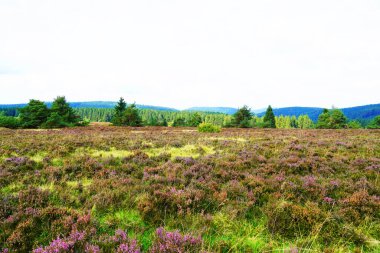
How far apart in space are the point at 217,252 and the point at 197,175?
358 centimetres

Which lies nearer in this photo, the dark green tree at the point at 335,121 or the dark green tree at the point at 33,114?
the dark green tree at the point at 33,114

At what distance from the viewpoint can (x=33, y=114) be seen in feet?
132

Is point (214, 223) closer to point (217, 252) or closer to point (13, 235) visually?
point (217, 252)

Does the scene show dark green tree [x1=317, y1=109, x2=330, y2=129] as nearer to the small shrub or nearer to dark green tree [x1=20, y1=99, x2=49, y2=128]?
the small shrub

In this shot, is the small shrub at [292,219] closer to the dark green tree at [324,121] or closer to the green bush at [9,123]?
the green bush at [9,123]

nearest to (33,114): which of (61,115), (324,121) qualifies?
(61,115)

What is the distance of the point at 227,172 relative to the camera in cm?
664

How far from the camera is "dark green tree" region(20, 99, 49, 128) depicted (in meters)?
40.0

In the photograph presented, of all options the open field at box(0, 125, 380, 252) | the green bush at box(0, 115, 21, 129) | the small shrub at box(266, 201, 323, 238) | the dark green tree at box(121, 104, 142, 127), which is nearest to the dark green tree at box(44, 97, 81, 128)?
the green bush at box(0, 115, 21, 129)

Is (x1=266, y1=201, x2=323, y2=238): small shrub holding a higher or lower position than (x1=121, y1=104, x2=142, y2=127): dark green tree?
lower

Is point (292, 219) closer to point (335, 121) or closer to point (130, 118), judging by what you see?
point (130, 118)

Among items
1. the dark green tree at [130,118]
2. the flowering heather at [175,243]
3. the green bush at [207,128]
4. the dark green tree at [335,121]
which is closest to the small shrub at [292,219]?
the flowering heather at [175,243]

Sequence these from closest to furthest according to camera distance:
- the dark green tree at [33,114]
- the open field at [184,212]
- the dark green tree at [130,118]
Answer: the open field at [184,212], the dark green tree at [33,114], the dark green tree at [130,118]

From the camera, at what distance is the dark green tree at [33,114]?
3997 cm
